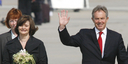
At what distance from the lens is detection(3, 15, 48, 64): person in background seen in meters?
5.29

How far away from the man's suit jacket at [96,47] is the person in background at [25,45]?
48cm

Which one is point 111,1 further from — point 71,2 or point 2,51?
point 2,51

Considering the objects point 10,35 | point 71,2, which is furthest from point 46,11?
point 10,35

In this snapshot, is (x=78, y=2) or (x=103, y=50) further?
(x=78, y=2)

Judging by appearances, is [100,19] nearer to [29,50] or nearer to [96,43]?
[96,43]

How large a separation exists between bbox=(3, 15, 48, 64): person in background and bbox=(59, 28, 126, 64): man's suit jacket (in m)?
0.48

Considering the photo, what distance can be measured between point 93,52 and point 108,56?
183 mm

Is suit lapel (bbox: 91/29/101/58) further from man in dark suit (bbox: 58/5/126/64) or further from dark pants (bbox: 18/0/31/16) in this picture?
dark pants (bbox: 18/0/31/16)

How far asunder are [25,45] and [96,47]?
0.95 meters

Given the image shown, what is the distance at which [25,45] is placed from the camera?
5.35m

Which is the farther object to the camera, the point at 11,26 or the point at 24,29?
the point at 11,26

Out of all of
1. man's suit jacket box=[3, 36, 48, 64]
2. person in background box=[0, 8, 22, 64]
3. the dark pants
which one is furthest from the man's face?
the dark pants

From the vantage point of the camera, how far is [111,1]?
38594mm

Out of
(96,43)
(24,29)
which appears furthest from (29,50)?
(96,43)
